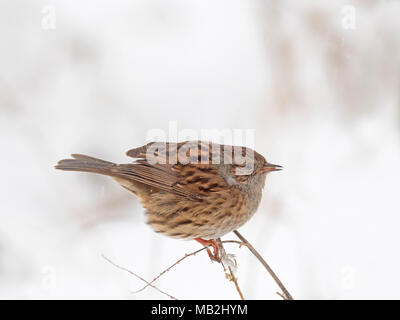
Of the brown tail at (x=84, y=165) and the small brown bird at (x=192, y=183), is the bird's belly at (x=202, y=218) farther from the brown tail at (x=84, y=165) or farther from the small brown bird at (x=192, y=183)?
the brown tail at (x=84, y=165)

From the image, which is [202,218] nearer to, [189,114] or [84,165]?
[84,165]

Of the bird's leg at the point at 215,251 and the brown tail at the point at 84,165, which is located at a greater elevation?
the brown tail at the point at 84,165

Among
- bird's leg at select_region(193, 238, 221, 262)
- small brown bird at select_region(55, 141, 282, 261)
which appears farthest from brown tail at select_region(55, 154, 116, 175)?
bird's leg at select_region(193, 238, 221, 262)

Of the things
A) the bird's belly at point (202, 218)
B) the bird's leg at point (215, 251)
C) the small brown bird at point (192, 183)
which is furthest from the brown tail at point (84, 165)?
the bird's leg at point (215, 251)

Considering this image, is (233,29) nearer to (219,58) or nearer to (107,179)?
(219,58)

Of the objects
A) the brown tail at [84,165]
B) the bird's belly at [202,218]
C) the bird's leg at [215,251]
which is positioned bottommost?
the bird's leg at [215,251]

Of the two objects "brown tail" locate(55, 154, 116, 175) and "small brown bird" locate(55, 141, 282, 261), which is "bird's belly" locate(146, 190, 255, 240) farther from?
"brown tail" locate(55, 154, 116, 175)
